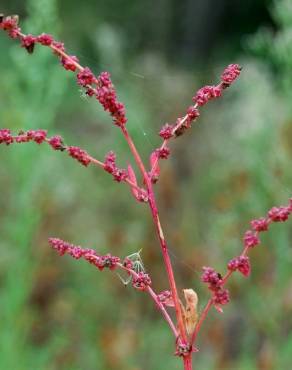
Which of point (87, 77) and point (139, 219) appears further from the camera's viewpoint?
point (139, 219)

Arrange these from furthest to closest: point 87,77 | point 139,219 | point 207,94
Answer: point 139,219 → point 207,94 → point 87,77

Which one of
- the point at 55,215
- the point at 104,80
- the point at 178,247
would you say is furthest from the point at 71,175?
the point at 104,80

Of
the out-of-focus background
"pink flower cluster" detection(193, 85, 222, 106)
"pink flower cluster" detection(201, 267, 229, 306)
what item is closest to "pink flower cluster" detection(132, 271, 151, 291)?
"pink flower cluster" detection(201, 267, 229, 306)

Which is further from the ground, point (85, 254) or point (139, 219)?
point (139, 219)

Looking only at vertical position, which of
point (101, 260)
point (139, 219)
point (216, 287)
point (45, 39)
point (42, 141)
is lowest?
point (216, 287)

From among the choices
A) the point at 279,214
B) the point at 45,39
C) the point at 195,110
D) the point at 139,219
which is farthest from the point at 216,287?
the point at 139,219

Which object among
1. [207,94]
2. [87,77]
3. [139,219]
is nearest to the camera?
[87,77]

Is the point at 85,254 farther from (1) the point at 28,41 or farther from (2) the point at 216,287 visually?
(1) the point at 28,41

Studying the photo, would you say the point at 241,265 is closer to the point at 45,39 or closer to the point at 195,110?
the point at 195,110
